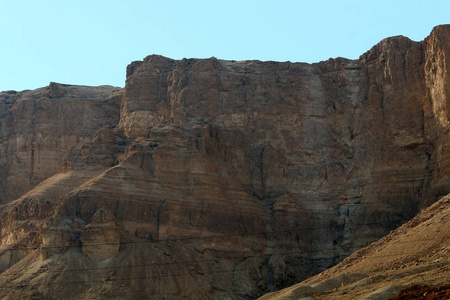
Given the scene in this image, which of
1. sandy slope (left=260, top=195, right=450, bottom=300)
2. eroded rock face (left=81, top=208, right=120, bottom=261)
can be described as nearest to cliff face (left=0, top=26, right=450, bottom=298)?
eroded rock face (left=81, top=208, right=120, bottom=261)

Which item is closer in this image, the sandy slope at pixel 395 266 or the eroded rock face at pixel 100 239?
the sandy slope at pixel 395 266

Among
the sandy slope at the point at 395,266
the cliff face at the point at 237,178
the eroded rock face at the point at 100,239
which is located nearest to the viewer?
the sandy slope at the point at 395,266

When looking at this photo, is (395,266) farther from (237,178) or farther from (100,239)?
(237,178)

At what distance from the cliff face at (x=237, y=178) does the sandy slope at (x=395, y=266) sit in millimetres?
9560

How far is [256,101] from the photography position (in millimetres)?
85750

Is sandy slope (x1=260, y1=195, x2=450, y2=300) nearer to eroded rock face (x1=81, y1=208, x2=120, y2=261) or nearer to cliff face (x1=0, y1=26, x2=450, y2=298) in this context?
cliff face (x1=0, y1=26, x2=450, y2=298)

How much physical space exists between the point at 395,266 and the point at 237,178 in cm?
2506

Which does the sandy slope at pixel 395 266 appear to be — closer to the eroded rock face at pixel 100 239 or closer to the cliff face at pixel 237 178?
the cliff face at pixel 237 178

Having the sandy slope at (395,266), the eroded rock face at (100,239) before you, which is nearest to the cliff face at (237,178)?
the eroded rock face at (100,239)

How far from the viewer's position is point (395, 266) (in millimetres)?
58156

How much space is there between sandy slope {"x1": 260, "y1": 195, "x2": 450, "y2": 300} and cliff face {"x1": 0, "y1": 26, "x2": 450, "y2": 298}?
9560 mm

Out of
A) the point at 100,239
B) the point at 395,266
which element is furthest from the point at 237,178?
the point at 395,266

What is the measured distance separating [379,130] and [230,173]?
12344mm

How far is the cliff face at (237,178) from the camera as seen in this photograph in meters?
72.4
